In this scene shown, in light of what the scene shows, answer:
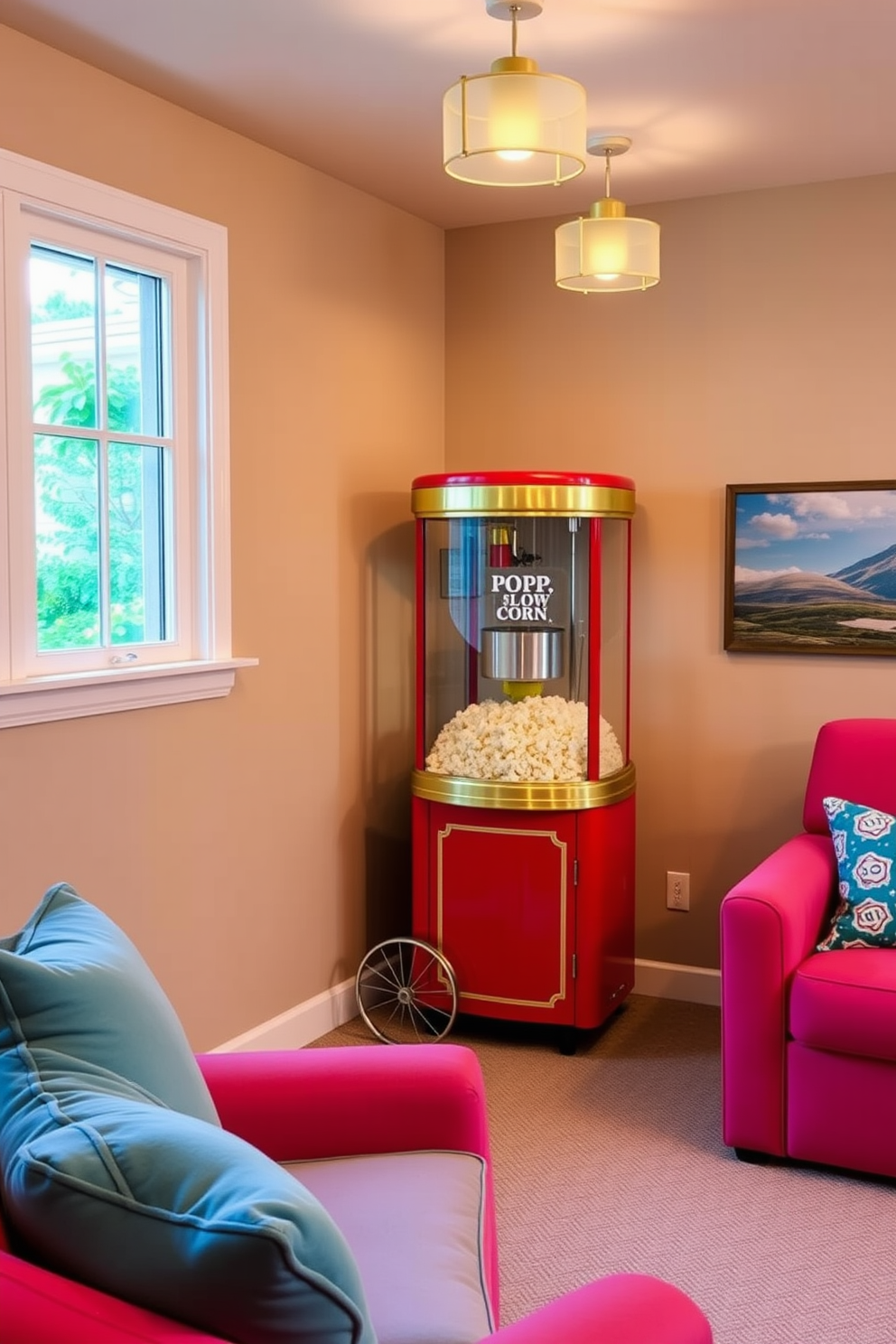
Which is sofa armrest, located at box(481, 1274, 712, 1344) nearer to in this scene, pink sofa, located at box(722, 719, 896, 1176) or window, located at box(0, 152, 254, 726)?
pink sofa, located at box(722, 719, 896, 1176)

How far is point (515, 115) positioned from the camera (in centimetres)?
223

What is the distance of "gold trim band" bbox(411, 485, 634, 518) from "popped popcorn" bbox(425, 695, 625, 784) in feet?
1.77

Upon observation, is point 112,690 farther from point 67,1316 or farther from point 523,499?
point 67,1316

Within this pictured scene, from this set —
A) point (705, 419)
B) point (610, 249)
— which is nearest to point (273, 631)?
point (610, 249)

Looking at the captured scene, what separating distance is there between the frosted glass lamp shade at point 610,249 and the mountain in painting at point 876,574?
109 cm

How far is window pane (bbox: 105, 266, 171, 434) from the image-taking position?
3021 millimetres

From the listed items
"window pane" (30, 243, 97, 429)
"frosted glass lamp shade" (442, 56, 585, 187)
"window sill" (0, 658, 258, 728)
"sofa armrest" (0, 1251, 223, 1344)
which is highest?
"frosted glass lamp shade" (442, 56, 585, 187)

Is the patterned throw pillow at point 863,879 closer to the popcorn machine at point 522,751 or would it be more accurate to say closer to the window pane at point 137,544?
the popcorn machine at point 522,751

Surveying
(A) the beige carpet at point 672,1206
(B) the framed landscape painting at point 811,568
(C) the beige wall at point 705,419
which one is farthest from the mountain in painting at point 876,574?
(A) the beige carpet at point 672,1206

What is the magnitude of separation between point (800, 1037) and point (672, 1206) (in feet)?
1.54

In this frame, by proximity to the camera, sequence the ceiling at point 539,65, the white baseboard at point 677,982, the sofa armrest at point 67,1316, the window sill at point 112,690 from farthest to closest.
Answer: the white baseboard at point 677,982, the window sill at point 112,690, the ceiling at point 539,65, the sofa armrest at point 67,1316

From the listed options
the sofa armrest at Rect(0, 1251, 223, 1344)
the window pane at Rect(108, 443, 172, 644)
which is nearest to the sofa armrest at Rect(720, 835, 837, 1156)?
the window pane at Rect(108, 443, 172, 644)

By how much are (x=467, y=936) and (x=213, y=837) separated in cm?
85

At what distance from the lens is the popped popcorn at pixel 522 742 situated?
3633mm
